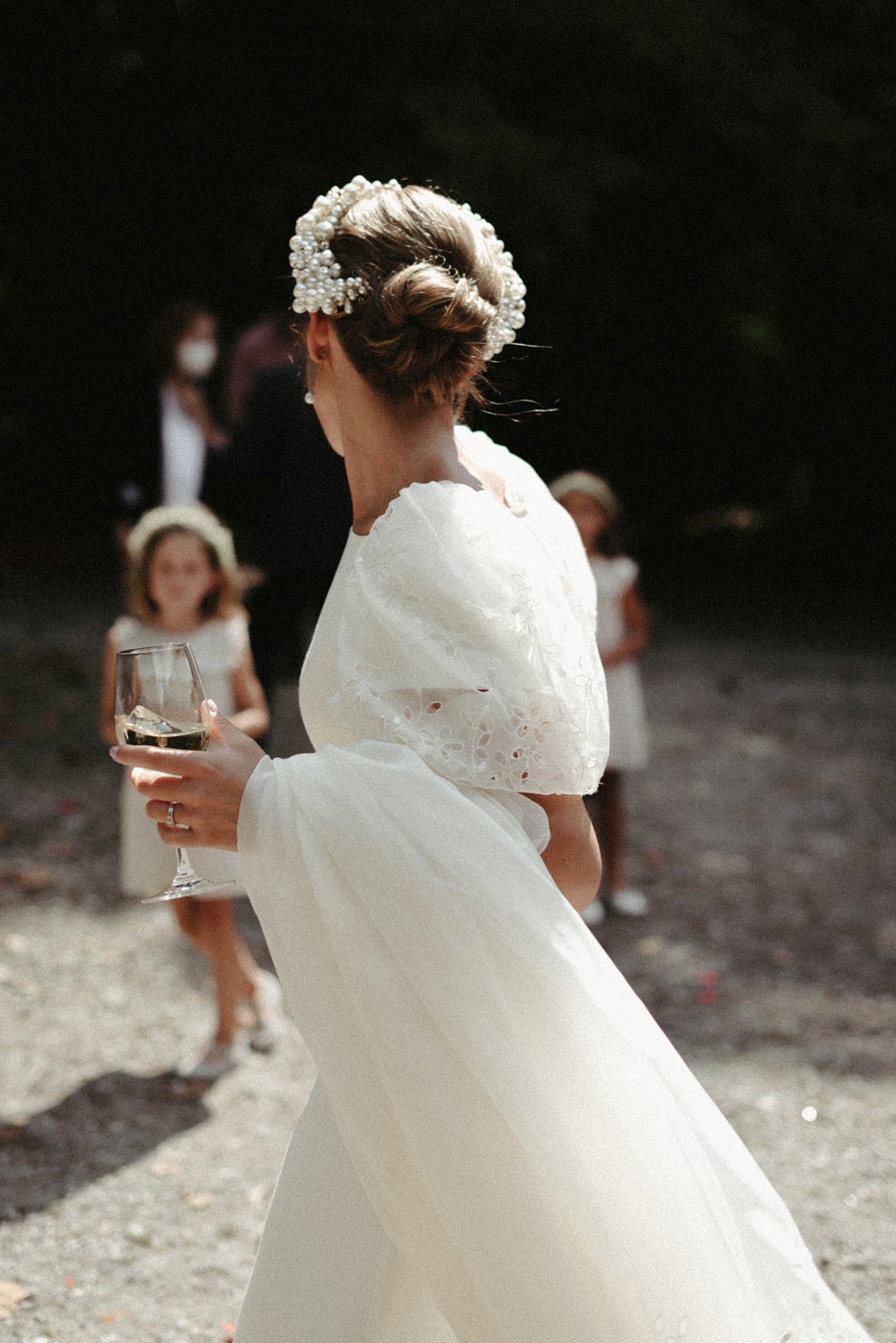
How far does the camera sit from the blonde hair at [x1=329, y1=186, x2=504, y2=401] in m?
1.96

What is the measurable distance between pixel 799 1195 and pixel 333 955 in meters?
2.22

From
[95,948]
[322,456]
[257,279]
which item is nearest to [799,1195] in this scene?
[95,948]

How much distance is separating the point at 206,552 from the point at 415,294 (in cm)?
251

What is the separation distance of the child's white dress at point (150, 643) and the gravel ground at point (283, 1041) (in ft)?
2.12

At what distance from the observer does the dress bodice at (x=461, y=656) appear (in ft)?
6.26

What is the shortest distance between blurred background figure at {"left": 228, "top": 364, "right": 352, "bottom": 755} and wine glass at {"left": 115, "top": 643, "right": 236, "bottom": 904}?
128 inches

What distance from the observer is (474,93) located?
11688mm

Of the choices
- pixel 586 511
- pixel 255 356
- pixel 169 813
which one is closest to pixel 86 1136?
pixel 169 813

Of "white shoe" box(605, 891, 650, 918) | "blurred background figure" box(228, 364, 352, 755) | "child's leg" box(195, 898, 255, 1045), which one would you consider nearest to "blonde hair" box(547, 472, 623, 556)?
"blurred background figure" box(228, 364, 352, 755)

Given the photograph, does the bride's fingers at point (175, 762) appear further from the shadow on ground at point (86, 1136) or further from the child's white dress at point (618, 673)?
the child's white dress at point (618, 673)

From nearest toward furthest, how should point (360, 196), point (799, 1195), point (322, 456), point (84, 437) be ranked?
1. point (360, 196)
2. point (799, 1195)
3. point (322, 456)
4. point (84, 437)

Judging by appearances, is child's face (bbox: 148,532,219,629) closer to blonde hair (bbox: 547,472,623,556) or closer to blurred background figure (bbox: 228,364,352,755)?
blurred background figure (bbox: 228,364,352,755)

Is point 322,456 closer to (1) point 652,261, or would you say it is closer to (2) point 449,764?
(2) point 449,764

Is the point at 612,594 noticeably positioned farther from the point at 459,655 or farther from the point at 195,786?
the point at 195,786
